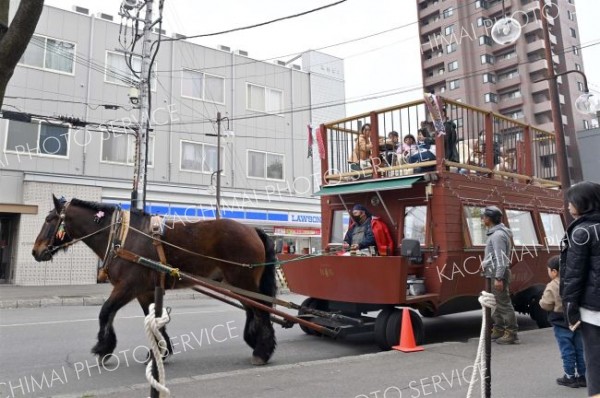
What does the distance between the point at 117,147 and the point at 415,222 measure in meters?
15.9

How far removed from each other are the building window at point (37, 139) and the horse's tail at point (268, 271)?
13911 millimetres

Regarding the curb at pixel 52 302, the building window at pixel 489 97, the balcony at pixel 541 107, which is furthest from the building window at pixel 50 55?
the balcony at pixel 541 107

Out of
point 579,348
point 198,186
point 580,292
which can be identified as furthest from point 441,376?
point 198,186

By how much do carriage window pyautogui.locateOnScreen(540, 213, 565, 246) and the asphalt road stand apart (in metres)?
1.71

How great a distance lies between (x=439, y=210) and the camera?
21.5ft

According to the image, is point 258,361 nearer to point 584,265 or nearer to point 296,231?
point 584,265

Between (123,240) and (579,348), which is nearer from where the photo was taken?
(579,348)

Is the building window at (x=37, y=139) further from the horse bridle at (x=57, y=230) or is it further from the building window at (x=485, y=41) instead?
the building window at (x=485, y=41)

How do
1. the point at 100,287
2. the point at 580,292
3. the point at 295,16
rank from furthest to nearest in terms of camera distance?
the point at 100,287 < the point at 295,16 < the point at 580,292

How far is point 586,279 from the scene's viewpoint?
3344 millimetres

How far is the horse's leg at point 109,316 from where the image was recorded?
527 centimetres

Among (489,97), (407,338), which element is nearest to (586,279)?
(407,338)

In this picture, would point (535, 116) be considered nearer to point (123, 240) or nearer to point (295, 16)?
point (295, 16)

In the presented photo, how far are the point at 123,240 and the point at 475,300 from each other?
5159mm
